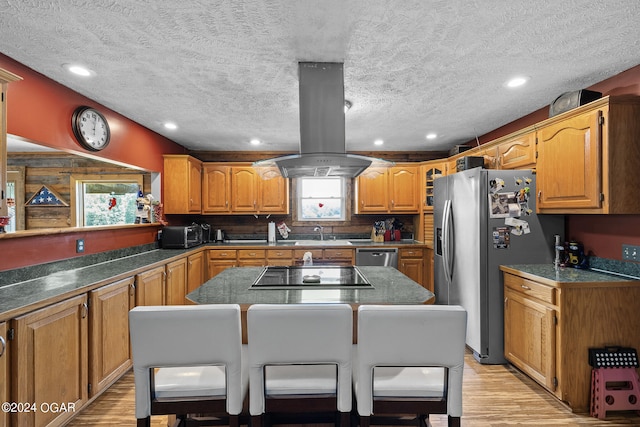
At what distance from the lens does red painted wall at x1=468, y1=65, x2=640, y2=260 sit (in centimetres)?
237

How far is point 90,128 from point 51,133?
0.44m

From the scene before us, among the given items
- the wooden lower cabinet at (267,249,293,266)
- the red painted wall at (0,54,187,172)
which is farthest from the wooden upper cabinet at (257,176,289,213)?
the red painted wall at (0,54,187,172)

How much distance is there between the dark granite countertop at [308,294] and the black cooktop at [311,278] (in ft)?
0.24

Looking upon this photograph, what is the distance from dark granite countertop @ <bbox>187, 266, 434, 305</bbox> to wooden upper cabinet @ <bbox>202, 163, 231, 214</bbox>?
9.16ft

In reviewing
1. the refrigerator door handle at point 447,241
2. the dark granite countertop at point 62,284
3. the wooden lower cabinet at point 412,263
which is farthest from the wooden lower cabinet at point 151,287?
the wooden lower cabinet at point 412,263

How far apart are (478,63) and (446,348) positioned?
75.9 inches

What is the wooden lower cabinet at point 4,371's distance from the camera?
1532 mm

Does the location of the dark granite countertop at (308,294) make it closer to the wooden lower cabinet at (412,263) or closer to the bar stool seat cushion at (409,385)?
the bar stool seat cushion at (409,385)

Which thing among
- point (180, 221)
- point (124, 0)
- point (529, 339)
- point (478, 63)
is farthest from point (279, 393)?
point (180, 221)

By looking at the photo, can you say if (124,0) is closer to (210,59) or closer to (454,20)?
(210,59)

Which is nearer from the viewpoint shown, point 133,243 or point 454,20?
point 454,20

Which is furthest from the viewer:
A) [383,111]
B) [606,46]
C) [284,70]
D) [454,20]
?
[383,111]

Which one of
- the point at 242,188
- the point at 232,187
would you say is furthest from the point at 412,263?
the point at 232,187

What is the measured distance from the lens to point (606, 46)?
2.04 m
